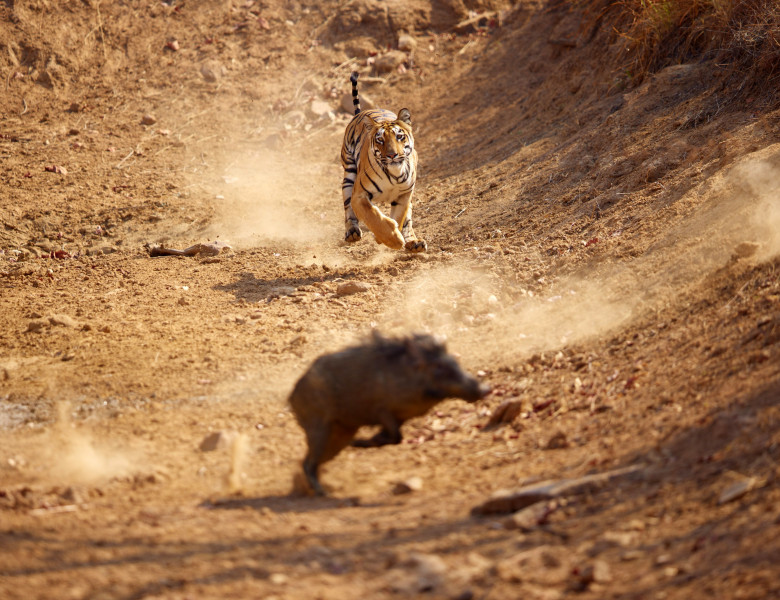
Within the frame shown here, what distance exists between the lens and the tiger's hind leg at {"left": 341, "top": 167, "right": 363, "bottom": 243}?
1056 cm

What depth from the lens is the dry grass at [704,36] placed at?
9.52 meters

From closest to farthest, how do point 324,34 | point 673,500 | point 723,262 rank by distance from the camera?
point 673,500
point 723,262
point 324,34

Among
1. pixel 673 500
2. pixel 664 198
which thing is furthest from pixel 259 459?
pixel 664 198

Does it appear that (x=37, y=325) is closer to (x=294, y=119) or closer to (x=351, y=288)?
(x=351, y=288)

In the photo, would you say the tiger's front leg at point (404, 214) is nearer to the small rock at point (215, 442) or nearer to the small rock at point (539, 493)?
the small rock at point (215, 442)

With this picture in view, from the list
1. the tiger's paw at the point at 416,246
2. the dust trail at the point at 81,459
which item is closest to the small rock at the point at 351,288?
the tiger's paw at the point at 416,246

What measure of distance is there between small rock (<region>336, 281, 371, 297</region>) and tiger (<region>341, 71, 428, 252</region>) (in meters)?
0.98

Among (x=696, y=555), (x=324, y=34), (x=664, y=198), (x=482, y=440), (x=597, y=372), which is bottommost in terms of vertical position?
(x=696, y=555)

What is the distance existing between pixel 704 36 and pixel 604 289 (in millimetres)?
5473

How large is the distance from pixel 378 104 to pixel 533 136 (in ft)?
15.5

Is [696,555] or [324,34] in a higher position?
[324,34]

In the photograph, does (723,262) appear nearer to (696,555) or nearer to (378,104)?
(696,555)

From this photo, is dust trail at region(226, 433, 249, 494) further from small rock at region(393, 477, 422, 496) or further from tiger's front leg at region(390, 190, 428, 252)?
tiger's front leg at region(390, 190, 428, 252)

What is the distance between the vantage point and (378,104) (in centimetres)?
1670
